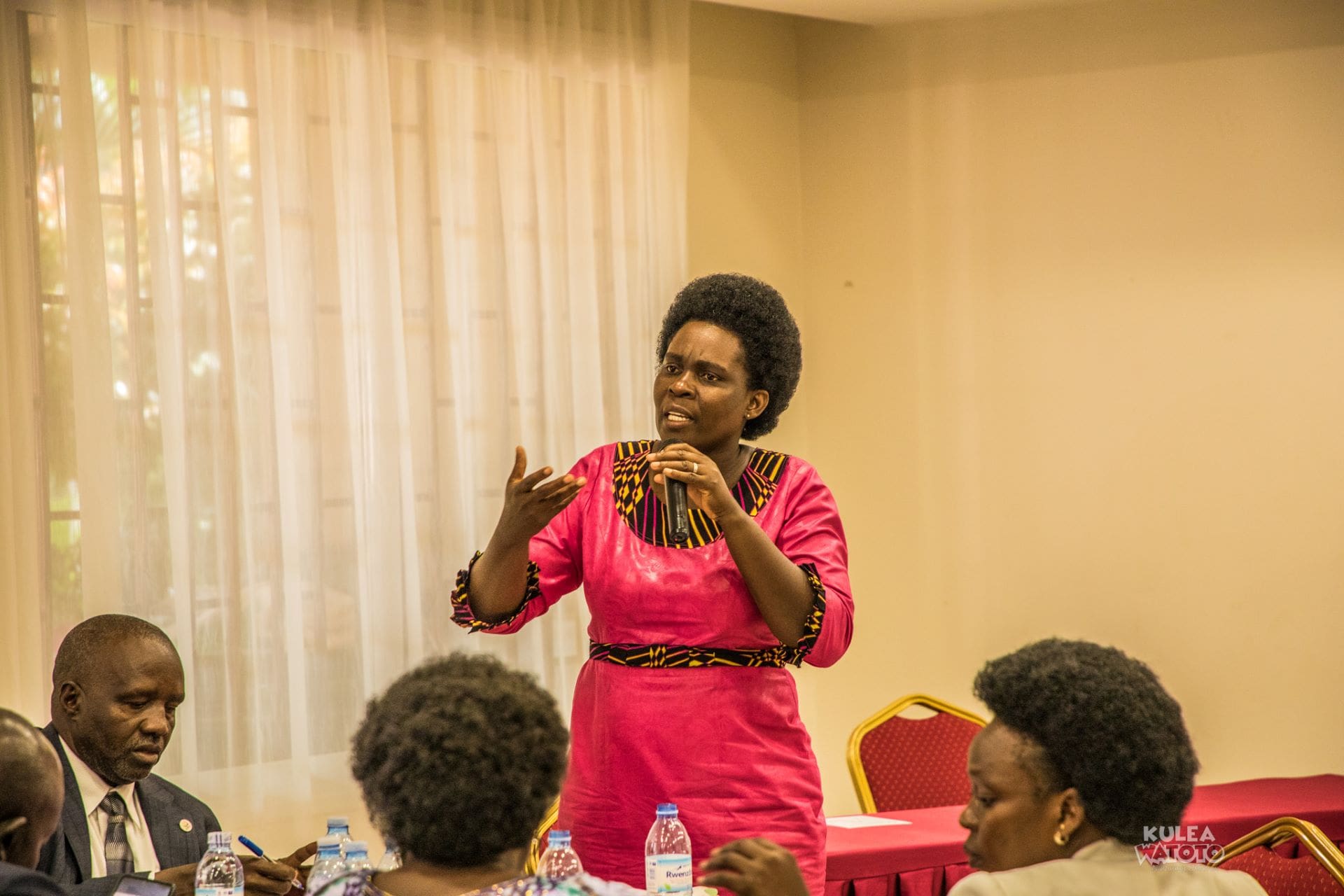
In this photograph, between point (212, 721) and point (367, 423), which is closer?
point (212, 721)

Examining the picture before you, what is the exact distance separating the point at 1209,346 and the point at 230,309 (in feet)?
12.0

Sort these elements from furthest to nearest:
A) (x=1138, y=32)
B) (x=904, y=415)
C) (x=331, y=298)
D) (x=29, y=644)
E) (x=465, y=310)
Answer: (x=904, y=415), (x=1138, y=32), (x=465, y=310), (x=331, y=298), (x=29, y=644)

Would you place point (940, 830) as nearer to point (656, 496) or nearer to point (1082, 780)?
point (656, 496)

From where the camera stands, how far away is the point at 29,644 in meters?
4.22

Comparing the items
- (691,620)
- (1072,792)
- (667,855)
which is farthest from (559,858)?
(1072,792)

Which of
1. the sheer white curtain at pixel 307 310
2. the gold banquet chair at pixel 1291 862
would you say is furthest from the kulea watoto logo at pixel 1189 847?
the sheer white curtain at pixel 307 310

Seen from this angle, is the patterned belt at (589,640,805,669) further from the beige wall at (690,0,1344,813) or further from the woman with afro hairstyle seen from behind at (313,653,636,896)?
the beige wall at (690,0,1344,813)

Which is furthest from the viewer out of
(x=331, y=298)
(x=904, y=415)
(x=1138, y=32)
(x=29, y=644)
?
(x=904, y=415)

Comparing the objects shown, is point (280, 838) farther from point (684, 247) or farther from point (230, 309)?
point (684, 247)

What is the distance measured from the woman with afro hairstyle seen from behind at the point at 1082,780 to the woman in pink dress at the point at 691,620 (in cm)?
67

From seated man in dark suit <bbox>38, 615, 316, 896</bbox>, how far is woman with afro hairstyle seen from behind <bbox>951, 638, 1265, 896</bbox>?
60.1 inches

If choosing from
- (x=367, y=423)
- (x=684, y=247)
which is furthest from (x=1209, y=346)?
(x=367, y=423)

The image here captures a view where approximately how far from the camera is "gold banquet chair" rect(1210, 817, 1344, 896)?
283 centimetres

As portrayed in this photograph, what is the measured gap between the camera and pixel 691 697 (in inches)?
110
